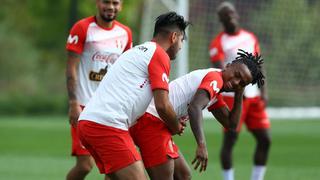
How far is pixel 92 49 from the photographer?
10.5 meters

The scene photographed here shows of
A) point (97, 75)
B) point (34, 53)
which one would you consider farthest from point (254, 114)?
point (34, 53)

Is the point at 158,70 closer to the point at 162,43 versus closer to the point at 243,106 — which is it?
the point at 162,43

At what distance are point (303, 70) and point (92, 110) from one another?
43.2ft

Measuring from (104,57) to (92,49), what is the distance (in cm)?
17

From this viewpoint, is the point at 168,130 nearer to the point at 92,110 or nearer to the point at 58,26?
the point at 92,110

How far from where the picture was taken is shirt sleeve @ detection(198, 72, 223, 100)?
8.20 metres

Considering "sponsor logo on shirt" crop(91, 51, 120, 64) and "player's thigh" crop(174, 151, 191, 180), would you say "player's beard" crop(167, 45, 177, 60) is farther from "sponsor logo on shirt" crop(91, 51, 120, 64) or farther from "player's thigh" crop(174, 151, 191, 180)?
"sponsor logo on shirt" crop(91, 51, 120, 64)

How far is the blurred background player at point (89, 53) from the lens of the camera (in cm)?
1041

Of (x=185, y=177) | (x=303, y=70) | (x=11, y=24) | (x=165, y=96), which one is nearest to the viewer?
(x=165, y=96)

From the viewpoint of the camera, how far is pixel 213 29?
68.1ft

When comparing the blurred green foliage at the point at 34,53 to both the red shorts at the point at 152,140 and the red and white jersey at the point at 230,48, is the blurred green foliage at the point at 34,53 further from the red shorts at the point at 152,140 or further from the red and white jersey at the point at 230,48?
the red shorts at the point at 152,140

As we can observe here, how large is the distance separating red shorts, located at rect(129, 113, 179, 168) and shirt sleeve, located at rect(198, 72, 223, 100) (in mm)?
533

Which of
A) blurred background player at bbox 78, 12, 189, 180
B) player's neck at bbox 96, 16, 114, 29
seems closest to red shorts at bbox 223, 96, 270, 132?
player's neck at bbox 96, 16, 114, 29

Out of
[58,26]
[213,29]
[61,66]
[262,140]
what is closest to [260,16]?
[213,29]
